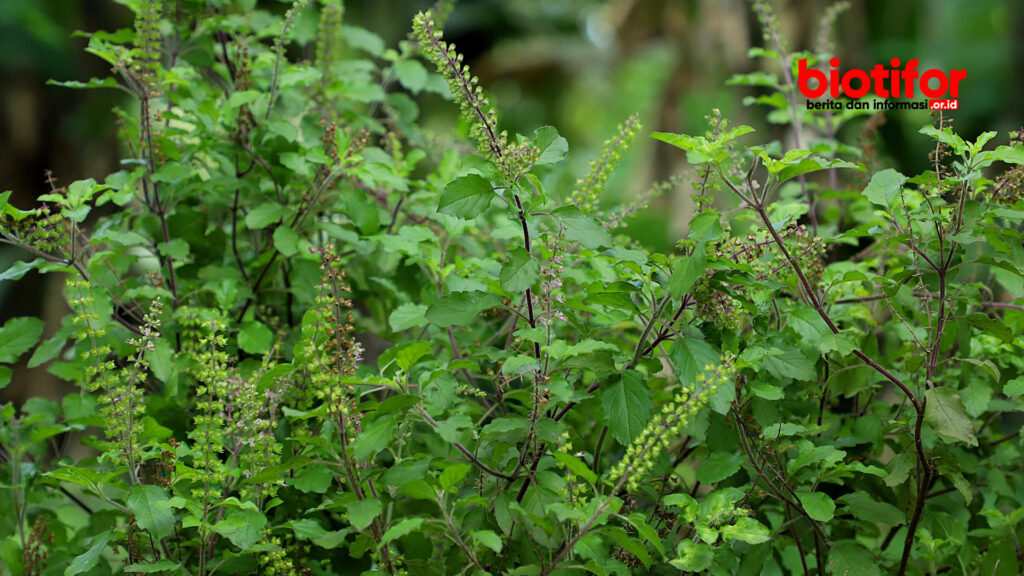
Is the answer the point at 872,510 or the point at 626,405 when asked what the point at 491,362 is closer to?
the point at 626,405

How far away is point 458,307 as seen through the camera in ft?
4.54

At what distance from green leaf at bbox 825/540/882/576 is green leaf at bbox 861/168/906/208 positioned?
619mm

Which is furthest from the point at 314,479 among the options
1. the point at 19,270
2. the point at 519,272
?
the point at 19,270

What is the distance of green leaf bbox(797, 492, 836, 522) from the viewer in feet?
4.44

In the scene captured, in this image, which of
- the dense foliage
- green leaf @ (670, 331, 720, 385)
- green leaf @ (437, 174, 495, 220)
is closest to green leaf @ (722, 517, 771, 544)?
the dense foliage

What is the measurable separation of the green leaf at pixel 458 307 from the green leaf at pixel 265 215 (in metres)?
0.65

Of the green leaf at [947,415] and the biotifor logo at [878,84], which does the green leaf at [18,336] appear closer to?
the green leaf at [947,415]

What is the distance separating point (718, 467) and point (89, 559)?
1058 mm

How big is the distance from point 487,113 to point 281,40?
2.62 ft

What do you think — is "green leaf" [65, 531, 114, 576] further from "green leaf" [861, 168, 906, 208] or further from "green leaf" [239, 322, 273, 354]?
"green leaf" [861, 168, 906, 208]

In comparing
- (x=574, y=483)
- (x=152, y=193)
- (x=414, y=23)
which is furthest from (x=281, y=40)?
(x=574, y=483)

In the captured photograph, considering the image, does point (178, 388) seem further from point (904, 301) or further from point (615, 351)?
point (904, 301)

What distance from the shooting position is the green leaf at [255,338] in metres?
1.73

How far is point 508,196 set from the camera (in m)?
1.35
